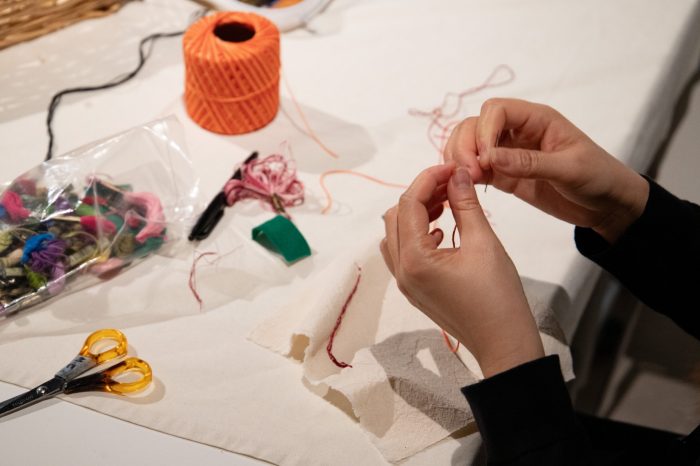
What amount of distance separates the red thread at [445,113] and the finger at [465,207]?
293mm

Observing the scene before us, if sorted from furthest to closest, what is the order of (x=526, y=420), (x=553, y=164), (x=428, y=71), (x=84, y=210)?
1. (x=428, y=71)
2. (x=84, y=210)
3. (x=553, y=164)
4. (x=526, y=420)

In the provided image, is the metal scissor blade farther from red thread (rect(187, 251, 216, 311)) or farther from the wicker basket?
the wicker basket

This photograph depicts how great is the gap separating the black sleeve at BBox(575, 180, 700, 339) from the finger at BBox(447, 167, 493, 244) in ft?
0.58

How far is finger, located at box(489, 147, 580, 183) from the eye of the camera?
65cm

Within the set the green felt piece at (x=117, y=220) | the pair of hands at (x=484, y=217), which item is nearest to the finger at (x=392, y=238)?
the pair of hands at (x=484, y=217)

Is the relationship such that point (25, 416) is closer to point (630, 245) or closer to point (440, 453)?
point (440, 453)

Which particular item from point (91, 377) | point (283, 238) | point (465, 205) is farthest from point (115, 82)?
point (465, 205)

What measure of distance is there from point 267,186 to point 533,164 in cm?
36

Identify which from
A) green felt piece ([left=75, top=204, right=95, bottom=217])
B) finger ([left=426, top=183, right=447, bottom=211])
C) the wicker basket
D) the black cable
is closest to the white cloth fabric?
finger ([left=426, top=183, right=447, bottom=211])

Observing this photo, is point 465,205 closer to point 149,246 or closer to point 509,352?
point 509,352

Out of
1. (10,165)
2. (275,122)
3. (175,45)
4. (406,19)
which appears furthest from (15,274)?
(406,19)

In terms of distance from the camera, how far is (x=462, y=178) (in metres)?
0.66

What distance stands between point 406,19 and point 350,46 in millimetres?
136

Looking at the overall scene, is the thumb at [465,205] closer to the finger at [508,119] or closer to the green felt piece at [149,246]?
the finger at [508,119]
